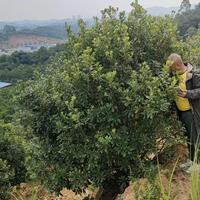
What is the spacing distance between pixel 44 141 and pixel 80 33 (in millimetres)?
1405

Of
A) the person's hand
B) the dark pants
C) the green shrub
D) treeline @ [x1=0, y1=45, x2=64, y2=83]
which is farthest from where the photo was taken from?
treeline @ [x1=0, y1=45, x2=64, y2=83]

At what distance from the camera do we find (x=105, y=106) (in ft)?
16.1

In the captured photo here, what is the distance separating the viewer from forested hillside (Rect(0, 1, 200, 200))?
4906mm

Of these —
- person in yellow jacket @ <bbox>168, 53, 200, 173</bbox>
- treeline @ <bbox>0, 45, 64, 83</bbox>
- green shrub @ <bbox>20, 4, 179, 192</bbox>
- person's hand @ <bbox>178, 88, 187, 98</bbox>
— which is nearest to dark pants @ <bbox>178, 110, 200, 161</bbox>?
person in yellow jacket @ <bbox>168, 53, 200, 173</bbox>

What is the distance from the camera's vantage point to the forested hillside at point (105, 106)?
4906 mm

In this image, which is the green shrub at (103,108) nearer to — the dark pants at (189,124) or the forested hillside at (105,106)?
the forested hillside at (105,106)

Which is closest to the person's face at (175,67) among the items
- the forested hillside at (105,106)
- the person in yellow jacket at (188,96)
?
the person in yellow jacket at (188,96)

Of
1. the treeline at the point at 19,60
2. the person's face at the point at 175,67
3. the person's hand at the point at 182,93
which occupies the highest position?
the person's face at the point at 175,67

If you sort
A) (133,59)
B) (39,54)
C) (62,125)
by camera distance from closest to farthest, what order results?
(62,125) → (133,59) → (39,54)

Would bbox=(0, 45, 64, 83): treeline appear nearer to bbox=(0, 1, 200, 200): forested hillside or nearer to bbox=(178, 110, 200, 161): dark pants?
bbox=(0, 1, 200, 200): forested hillside

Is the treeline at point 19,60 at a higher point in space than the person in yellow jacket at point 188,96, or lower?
lower

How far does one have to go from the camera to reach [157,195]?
3.88m

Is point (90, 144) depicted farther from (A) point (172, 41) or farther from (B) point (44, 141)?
(A) point (172, 41)


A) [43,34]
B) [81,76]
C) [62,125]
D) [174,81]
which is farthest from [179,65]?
[43,34]
